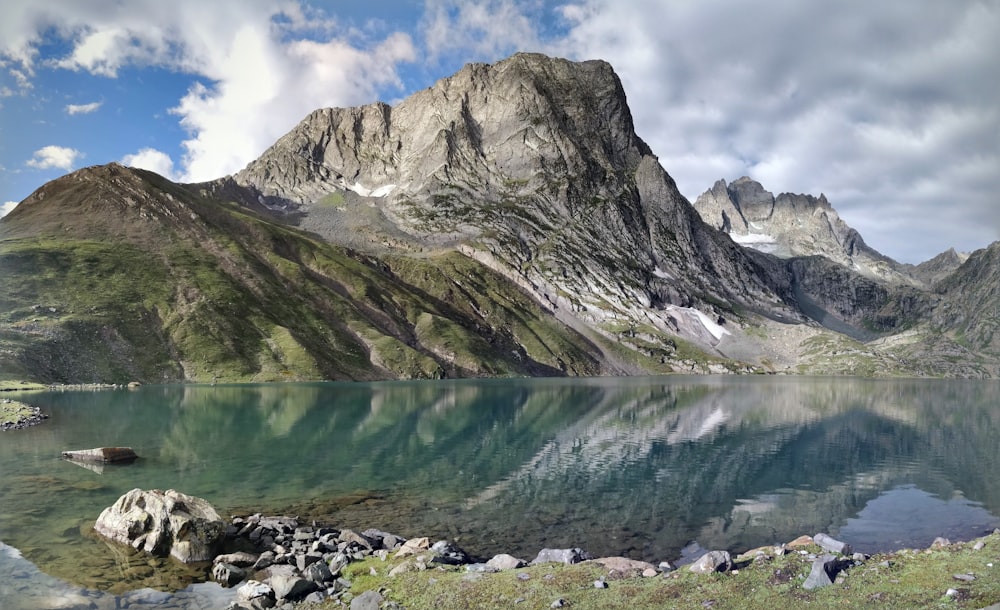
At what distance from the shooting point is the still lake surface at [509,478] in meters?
34.7

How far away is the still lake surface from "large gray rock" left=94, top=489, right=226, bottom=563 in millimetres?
1350

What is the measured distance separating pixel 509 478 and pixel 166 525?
2836cm

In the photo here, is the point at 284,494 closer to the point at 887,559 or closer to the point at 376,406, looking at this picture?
the point at 887,559

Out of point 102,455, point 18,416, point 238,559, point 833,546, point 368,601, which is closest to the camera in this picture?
point 368,601

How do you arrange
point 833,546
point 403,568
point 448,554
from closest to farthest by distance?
1. point 403,568
2. point 833,546
3. point 448,554

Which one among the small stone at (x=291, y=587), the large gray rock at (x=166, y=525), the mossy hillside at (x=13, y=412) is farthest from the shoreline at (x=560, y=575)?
the mossy hillside at (x=13, y=412)

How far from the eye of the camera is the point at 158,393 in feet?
428

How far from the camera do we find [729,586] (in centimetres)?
2147

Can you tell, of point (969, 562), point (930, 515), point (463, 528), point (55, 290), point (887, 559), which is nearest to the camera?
point (969, 562)

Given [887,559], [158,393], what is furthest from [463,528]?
[158,393]

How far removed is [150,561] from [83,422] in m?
63.7

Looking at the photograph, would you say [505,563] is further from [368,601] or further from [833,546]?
[833,546]

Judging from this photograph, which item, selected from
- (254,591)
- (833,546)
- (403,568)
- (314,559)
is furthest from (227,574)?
(833,546)

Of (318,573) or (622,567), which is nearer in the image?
(318,573)
